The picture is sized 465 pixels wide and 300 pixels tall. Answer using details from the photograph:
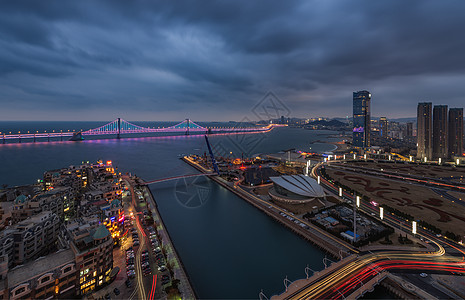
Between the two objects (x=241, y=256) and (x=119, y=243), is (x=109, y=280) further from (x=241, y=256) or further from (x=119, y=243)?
(x=241, y=256)

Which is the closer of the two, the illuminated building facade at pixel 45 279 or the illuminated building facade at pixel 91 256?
the illuminated building facade at pixel 45 279

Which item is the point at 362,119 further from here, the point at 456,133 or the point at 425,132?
the point at 456,133

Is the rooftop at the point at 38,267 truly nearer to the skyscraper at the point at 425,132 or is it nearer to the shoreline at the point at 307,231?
the shoreline at the point at 307,231

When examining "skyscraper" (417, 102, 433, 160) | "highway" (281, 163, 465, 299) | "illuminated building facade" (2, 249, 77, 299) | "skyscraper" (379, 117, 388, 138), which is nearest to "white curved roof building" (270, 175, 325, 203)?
"highway" (281, 163, 465, 299)

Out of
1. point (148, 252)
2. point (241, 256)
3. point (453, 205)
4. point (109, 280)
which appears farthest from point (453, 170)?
point (109, 280)

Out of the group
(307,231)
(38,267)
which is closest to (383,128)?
(307,231)

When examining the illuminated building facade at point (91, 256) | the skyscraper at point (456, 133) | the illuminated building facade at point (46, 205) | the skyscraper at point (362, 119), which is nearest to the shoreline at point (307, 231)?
the illuminated building facade at point (91, 256)

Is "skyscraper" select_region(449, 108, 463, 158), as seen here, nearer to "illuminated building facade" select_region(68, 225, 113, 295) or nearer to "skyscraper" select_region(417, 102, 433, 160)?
"skyscraper" select_region(417, 102, 433, 160)
